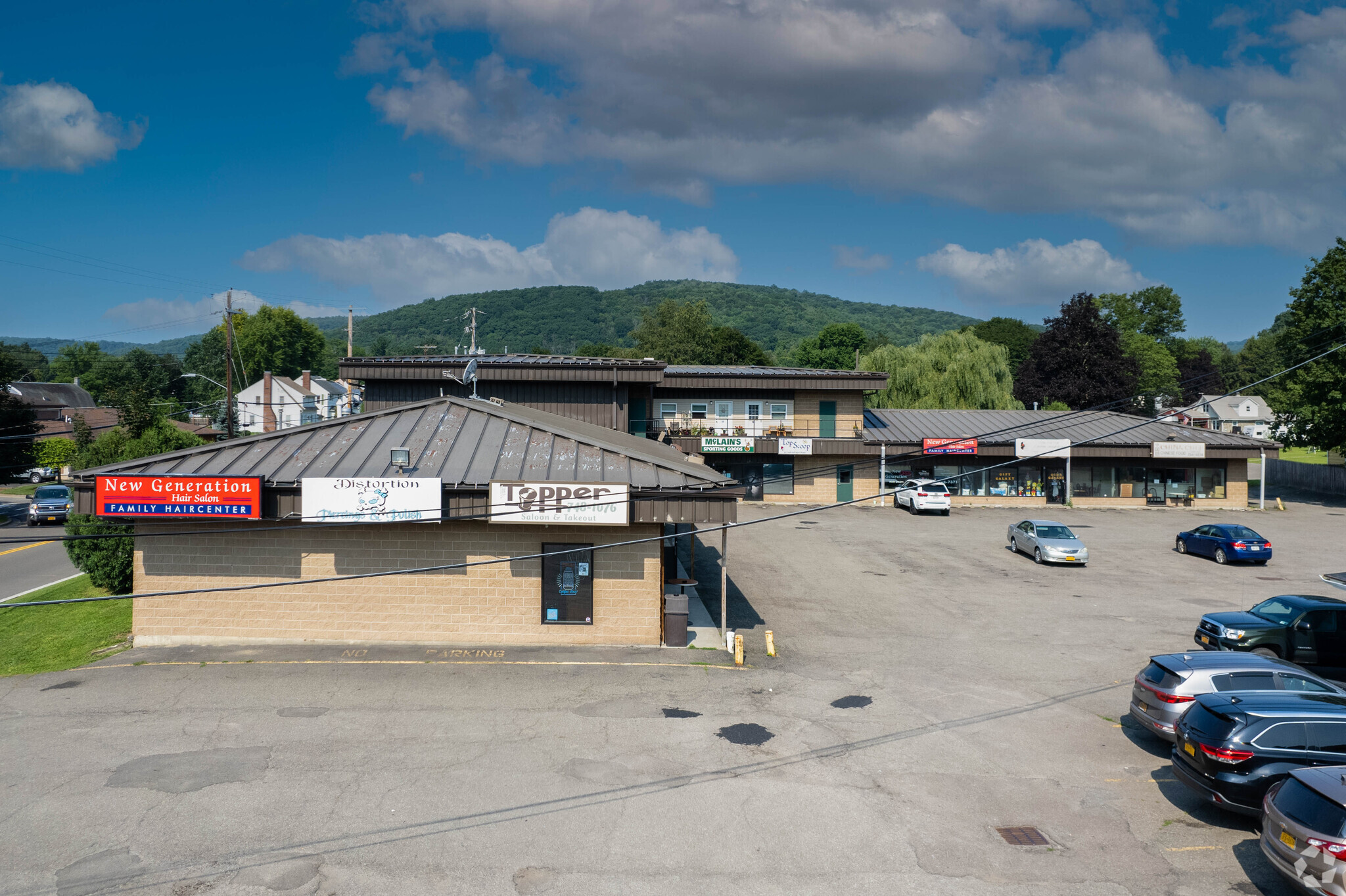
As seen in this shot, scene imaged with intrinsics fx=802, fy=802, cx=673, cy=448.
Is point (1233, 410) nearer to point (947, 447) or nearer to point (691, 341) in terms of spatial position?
point (691, 341)

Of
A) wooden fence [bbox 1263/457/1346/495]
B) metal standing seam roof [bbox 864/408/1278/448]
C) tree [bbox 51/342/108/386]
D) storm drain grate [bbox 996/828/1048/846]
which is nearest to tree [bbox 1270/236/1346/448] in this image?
metal standing seam roof [bbox 864/408/1278/448]

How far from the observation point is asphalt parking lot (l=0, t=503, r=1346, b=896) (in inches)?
385

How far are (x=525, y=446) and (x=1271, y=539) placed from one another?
117 feet

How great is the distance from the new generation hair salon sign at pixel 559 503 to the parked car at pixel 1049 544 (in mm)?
19817

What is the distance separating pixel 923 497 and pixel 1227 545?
563 inches

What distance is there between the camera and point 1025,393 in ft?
241

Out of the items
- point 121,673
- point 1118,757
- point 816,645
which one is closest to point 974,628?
point 816,645

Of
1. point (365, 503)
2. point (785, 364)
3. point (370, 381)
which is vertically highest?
point (785, 364)

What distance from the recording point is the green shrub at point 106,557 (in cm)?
2484

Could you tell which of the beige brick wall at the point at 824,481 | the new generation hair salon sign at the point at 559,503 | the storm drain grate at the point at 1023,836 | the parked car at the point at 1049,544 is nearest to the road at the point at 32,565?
the new generation hair salon sign at the point at 559,503

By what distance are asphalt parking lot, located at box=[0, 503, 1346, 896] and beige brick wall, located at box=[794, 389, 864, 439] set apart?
84.7 feet

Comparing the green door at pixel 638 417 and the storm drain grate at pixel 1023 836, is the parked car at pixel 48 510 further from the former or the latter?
the storm drain grate at pixel 1023 836

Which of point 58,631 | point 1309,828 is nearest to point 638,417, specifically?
point 58,631

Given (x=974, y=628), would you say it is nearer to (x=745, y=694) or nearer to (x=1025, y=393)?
(x=745, y=694)
